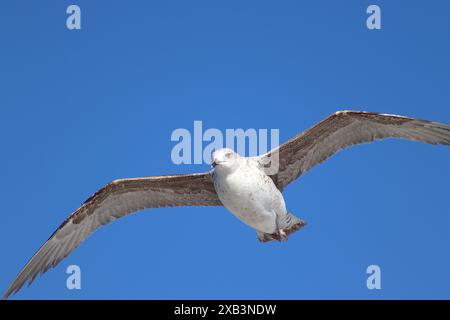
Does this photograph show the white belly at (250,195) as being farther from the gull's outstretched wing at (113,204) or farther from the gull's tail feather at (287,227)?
the gull's outstretched wing at (113,204)

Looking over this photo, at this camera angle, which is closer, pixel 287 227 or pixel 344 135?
pixel 344 135

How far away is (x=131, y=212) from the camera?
16094mm

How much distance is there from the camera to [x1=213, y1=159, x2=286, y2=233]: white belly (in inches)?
554

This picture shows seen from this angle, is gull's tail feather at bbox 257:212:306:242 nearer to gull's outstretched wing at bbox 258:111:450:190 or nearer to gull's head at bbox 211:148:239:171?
gull's outstretched wing at bbox 258:111:450:190

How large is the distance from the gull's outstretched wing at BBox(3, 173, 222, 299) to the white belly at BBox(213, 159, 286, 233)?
3.73 feet

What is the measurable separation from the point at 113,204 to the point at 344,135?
17.3ft

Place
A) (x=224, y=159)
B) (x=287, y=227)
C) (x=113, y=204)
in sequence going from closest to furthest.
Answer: (x=224, y=159) → (x=287, y=227) → (x=113, y=204)

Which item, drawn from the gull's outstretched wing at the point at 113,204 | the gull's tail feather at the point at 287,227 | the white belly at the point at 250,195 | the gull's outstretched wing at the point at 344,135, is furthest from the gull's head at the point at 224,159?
the gull's tail feather at the point at 287,227

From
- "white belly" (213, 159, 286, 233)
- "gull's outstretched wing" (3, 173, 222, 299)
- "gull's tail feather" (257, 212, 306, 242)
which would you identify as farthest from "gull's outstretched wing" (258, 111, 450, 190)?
"gull's outstretched wing" (3, 173, 222, 299)

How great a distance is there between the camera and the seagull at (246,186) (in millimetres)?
14195

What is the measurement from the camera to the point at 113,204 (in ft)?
52.4

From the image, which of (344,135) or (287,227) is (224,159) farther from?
(344,135)

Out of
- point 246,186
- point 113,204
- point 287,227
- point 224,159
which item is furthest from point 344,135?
point 113,204

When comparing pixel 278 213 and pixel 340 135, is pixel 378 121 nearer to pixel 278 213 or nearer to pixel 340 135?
pixel 340 135
